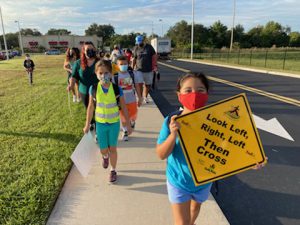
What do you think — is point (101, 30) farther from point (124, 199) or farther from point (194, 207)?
point (194, 207)

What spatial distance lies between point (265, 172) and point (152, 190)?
183 cm

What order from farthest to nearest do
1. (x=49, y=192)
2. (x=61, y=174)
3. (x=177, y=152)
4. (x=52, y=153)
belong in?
(x=52, y=153) → (x=61, y=174) → (x=49, y=192) → (x=177, y=152)

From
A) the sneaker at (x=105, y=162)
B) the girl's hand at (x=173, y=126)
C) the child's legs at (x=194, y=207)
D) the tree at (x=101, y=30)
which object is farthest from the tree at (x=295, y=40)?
the girl's hand at (x=173, y=126)

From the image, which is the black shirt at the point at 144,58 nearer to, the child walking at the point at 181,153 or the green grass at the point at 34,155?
the green grass at the point at 34,155

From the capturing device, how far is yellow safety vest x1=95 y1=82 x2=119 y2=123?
147 inches

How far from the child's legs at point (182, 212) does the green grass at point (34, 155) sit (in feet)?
5.10

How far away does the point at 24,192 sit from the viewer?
3.69 m

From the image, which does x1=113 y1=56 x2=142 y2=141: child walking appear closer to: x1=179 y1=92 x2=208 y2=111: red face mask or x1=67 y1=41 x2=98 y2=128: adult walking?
x1=67 y1=41 x2=98 y2=128: adult walking

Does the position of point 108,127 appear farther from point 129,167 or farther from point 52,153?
point 52,153

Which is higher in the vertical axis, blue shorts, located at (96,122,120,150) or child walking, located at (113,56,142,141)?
child walking, located at (113,56,142,141)

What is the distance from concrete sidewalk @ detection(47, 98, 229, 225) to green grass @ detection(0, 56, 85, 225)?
0.64ft

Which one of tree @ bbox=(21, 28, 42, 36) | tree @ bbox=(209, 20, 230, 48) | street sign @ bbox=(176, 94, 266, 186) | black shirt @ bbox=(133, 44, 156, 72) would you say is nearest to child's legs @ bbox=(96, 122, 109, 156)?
street sign @ bbox=(176, 94, 266, 186)

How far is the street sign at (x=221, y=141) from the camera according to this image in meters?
2.11

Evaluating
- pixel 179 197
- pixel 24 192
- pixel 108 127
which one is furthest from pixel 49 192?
pixel 179 197
